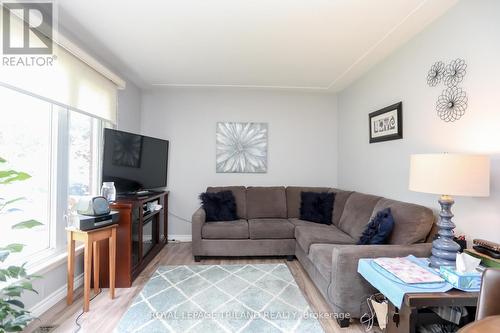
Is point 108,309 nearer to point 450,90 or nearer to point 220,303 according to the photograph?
point 220,303

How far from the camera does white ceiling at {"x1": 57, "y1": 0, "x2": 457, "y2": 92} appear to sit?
5.95ft

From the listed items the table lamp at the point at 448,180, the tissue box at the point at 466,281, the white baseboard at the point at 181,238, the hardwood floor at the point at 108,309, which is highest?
the table lamp at the point at 448,180

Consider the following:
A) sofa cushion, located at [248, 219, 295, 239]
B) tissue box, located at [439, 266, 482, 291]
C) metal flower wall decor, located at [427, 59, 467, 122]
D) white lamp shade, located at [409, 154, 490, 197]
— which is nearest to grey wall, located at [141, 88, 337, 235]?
sofa cushion, located at [248, 219, 295, 239]

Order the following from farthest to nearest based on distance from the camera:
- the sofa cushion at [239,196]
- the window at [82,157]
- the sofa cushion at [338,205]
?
the sofa cushion at [239,196], the sofa cushion at [338,205], the window at [82,157]

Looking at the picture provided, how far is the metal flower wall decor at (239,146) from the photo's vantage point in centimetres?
384

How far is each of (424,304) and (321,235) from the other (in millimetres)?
1355

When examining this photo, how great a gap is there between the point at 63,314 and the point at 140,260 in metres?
0.82

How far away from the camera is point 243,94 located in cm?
387

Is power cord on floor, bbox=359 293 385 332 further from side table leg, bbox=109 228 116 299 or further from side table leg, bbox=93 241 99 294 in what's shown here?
side table leg, bbox=93 241 99 294

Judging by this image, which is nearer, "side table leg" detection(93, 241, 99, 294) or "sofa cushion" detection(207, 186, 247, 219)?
"side table leg" detection(93, 241, 99, 294)

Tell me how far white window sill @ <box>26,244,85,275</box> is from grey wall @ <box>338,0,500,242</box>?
3309 millimetres

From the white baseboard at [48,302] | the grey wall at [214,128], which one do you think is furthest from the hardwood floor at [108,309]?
the grey wall at [214,128]

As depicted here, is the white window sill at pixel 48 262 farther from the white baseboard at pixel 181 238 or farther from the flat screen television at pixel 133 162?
the white baseboard at pixel 181 238

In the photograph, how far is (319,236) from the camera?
2572mm
